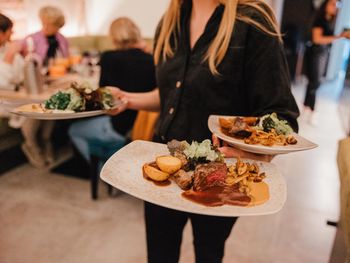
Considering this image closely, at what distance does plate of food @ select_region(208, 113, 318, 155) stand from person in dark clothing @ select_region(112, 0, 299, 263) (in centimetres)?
3

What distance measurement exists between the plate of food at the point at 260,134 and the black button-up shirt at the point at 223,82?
5 cm

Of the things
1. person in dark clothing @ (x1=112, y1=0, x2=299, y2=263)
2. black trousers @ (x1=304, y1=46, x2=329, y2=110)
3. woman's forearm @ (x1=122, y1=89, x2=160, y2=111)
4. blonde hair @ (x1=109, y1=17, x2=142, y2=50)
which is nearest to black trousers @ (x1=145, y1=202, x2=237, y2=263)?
person in dark clothing @ (x1=112, y1=0, x2=299, y2=263)

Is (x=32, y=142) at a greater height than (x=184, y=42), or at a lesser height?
lesser

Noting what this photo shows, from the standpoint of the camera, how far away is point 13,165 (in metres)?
2.55

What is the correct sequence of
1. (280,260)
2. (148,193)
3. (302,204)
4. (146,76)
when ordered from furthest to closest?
(302,204)
(146,76)
(280,260)
(148,193)

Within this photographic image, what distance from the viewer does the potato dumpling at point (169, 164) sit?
625 millimetres

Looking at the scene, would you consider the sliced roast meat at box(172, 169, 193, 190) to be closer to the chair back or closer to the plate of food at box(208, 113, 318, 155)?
the plate of food at box(208, 113, 318, 155)

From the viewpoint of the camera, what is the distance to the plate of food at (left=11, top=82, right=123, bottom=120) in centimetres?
80

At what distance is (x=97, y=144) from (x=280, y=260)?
47.7 inches

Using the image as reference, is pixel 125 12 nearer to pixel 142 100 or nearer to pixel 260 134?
pixel 142 100

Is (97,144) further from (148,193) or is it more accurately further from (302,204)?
(148,193)

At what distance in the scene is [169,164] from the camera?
24.9 inches

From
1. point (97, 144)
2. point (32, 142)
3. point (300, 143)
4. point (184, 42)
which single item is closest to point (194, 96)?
point (184, 42)

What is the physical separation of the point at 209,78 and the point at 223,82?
0.04 meters
